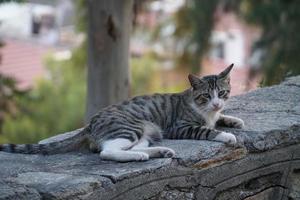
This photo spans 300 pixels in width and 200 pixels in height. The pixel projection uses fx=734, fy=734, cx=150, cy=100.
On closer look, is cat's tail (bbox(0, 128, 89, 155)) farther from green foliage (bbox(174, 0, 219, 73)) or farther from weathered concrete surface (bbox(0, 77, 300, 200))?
green foliage (bbox(174, 0, 219, 73))

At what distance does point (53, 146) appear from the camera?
3.68 m

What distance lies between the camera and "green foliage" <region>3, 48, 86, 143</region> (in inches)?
412

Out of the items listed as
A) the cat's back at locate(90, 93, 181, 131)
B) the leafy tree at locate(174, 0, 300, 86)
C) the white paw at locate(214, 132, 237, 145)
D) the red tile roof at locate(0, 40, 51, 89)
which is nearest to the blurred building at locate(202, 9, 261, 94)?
the leafy tree at locate(174, 0, 300, 86)

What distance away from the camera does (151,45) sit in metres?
11.6

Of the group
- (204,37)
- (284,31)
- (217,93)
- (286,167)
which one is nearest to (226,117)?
(217,93)

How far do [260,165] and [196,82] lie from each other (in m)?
0.77

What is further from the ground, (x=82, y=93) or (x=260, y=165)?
(x=260, y=165)

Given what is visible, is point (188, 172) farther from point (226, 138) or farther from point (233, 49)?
point (233, 49)

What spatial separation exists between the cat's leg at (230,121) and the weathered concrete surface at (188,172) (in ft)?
0.20

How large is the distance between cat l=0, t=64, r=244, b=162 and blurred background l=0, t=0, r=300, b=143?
7.00 ft

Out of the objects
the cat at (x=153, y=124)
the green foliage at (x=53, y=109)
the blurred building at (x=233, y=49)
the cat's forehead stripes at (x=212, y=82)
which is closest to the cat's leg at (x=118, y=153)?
the cat at (x=153, y=124)

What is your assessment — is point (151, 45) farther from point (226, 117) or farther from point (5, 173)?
point (5, 173)

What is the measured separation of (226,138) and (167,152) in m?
0.37

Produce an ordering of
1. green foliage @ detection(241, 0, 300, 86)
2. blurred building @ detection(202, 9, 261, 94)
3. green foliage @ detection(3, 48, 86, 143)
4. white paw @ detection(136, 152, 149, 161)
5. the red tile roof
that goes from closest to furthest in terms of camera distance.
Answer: white paw @ detection(136, 152, 149, 161), green foliage @ detection(241, 0, 300, 86), blurred building @ detection(202, 9, 261, 94), green foliage @ detection(3, 48, 86, 143), the red tile roof
